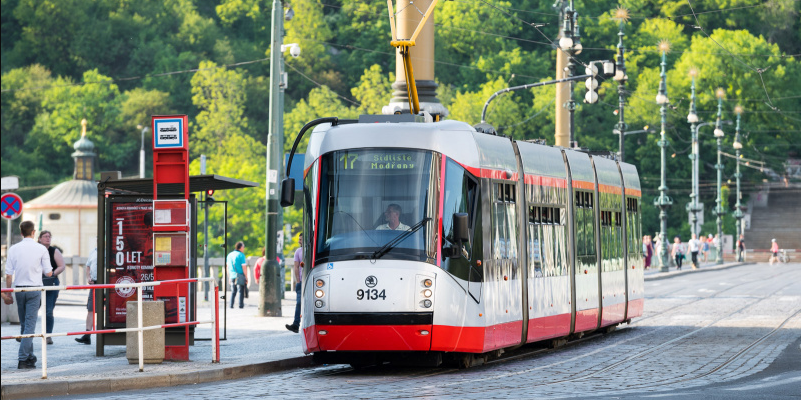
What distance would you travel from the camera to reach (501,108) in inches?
3885

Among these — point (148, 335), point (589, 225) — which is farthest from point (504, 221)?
point (148, 335)

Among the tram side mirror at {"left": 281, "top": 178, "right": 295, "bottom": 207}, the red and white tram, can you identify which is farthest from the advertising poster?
the red and white tram

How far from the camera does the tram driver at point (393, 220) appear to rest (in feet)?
49.1

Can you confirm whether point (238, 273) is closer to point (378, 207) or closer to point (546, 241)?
point (546, 241)

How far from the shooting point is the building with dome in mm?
99750

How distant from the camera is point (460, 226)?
1493 cm

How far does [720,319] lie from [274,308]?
8728 millimetres

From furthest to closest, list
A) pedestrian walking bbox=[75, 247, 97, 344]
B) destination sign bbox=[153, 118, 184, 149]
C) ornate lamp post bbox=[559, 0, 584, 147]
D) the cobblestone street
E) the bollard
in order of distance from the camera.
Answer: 1. ornate lamp post bbox=[559, 0, 584, 147]
2. pedestrian walking bbox=[75, 247, 97, 344]
3. destination sign bbox=[153, 118, 184, 149]
4. the bollard
5. the cobblestone street

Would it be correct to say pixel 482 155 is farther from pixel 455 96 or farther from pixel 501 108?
pixel 455 96

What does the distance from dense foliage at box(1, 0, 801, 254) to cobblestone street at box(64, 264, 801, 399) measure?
65376mm

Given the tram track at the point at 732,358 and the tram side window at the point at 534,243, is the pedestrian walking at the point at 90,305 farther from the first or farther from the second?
the tram track at the point at 732,358

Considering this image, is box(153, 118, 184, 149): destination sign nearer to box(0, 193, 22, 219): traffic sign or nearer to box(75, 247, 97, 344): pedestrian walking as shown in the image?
box(75, 247, 97, 344): pedestrian walking

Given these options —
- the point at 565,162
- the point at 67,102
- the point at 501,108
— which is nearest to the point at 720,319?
the point at 565,162

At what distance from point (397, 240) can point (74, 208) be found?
88354mm
